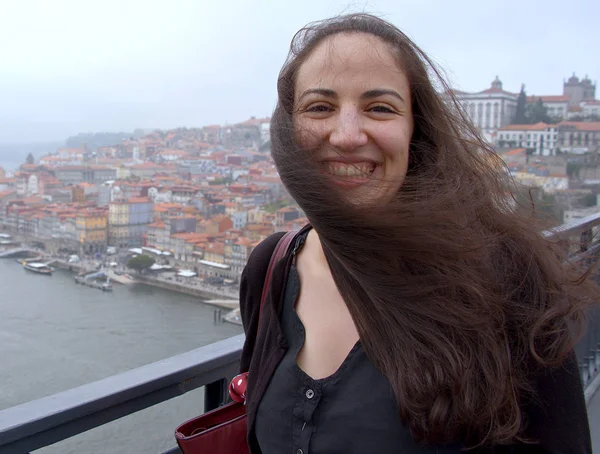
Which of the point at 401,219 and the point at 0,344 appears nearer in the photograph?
the point at 401,219

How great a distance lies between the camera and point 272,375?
75 centimetres

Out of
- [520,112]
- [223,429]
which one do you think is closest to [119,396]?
[223,429]

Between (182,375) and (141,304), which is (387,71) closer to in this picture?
(182,375)

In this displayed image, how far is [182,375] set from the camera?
88 cm

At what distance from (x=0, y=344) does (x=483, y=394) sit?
15.1ft

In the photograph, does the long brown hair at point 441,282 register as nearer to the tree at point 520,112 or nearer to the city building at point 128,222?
the city building at point 128,222

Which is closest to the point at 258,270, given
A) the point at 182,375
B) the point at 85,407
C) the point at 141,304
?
the point at 182,375

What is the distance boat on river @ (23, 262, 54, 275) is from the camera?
6.90 m

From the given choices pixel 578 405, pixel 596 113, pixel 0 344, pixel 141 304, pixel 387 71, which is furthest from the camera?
pixel 596 113

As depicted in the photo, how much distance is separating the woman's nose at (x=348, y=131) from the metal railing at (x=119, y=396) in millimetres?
360

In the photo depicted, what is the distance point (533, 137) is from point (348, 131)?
29.8 metres

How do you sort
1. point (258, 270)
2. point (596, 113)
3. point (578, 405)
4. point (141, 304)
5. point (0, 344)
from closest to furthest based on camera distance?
point (578, 405) < point (258, 270) < point (0, 344) < point (141, 304) < point (596, 113)

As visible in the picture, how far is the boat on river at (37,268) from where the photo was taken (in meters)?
6.90

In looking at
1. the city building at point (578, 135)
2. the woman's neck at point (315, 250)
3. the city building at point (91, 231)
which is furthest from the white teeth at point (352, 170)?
the city building at point (578, 135)
